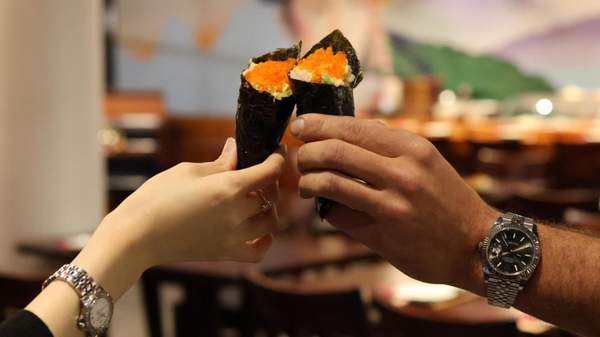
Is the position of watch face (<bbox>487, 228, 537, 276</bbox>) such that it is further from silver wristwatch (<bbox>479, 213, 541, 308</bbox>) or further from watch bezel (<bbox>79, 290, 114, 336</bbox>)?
watch bezel (<bbox>79, 290, 114, 336</bbox>)

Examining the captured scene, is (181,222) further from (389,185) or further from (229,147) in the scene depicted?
(389,185)

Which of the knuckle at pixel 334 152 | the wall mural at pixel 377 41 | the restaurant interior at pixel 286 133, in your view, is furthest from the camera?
the wall mural at pixel 377 41

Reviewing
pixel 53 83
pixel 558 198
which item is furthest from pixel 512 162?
pixel 53 83

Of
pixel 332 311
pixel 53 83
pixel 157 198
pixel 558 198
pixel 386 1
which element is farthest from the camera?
pixel 386 1

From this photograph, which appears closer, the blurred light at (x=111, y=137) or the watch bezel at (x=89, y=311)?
the watch bezel at (x=89, y=311)

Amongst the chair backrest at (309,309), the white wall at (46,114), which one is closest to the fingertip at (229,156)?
the chair backrest at (309,309)

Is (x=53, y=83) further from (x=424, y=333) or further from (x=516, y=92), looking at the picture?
(x=516, y=92)

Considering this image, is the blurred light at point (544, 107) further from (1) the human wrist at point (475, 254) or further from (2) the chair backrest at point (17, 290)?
(1) the human wrist at point (475, 254)
